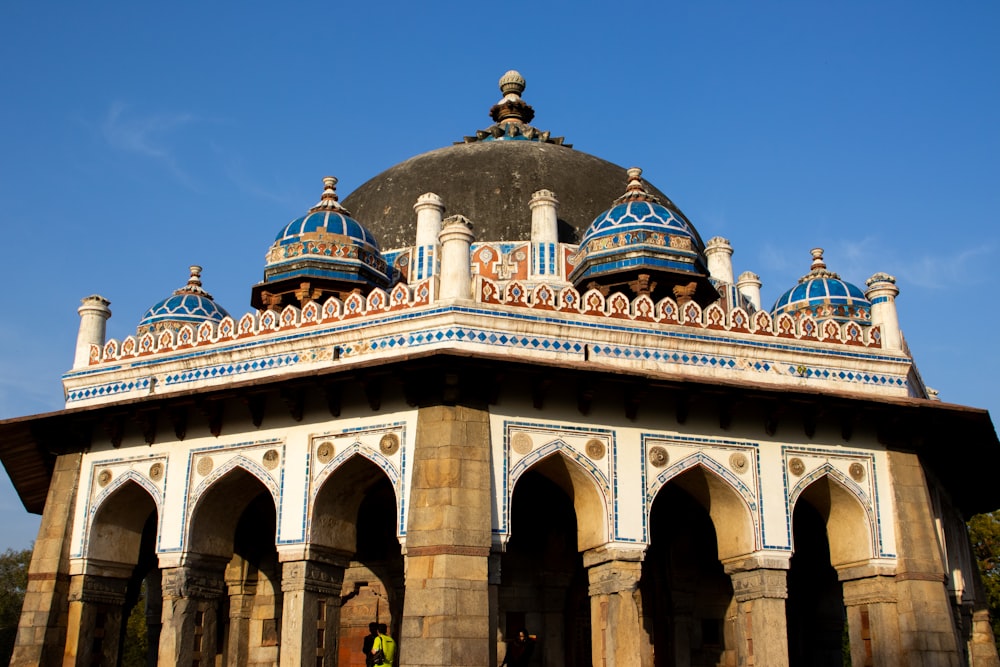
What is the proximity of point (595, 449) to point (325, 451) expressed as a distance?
3208mm

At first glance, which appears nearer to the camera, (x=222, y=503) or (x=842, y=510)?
(x=842, y=510)

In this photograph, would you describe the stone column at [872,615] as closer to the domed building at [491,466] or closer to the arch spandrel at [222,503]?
the domed building at [491,466]

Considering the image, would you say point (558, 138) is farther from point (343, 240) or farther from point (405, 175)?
point (343, 240)

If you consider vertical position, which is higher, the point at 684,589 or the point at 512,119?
the point at 512,119

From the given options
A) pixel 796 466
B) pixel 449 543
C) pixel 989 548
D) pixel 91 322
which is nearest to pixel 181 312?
pixel 91 322

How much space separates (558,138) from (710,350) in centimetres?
981

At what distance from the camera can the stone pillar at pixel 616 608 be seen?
40.2ft

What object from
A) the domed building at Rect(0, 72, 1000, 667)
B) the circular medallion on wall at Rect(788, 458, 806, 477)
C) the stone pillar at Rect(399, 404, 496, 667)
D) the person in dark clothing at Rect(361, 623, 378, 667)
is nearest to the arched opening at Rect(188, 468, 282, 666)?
the domed building at Rect(0, 72, 1000, 667)

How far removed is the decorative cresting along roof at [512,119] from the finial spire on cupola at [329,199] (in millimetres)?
6005

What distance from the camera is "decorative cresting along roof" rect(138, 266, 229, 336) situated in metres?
17.2

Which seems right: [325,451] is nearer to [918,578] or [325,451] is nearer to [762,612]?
[762,612]

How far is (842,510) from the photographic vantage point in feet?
46.0

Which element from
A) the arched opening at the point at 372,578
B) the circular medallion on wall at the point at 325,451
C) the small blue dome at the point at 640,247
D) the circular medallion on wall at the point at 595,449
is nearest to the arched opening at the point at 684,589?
the circular medallion on wall at the point at 595,449

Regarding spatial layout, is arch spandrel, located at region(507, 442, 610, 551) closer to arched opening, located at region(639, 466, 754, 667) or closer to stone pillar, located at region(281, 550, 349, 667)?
stone pillar, located at region(281, 550, 349, 667)
